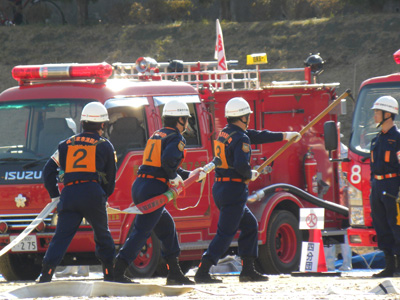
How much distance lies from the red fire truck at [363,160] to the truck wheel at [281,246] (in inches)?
51.0

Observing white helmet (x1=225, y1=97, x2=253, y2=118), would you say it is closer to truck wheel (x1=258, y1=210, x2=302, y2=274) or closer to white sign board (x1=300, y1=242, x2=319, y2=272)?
white sign board (x1=300, y1=242, x2=319, y2=272)

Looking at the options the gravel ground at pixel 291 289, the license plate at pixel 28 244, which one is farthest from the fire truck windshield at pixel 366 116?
the license plate at pixel 28 244

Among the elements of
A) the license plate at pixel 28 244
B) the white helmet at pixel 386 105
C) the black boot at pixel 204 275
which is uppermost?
the white helmet at pixel 386 105

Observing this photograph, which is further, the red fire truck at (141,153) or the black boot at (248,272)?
the red fire truck at (141,153)

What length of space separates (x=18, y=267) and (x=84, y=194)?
3.09 meters

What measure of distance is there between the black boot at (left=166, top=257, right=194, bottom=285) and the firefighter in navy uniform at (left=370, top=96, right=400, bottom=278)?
217cm

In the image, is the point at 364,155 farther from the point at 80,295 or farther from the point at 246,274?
the point at 80,295

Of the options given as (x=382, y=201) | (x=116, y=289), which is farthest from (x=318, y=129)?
(x=116, y=289)

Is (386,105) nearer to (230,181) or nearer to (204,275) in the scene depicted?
(230,181)

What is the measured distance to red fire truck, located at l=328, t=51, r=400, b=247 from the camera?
40.6ft

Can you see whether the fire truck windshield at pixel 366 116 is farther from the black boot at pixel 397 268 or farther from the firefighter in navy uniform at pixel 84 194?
the firefighter in navy uniform at pixel 84 194

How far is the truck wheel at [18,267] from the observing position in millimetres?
12781

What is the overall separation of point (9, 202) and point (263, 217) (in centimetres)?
322

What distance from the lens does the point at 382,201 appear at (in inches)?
451
